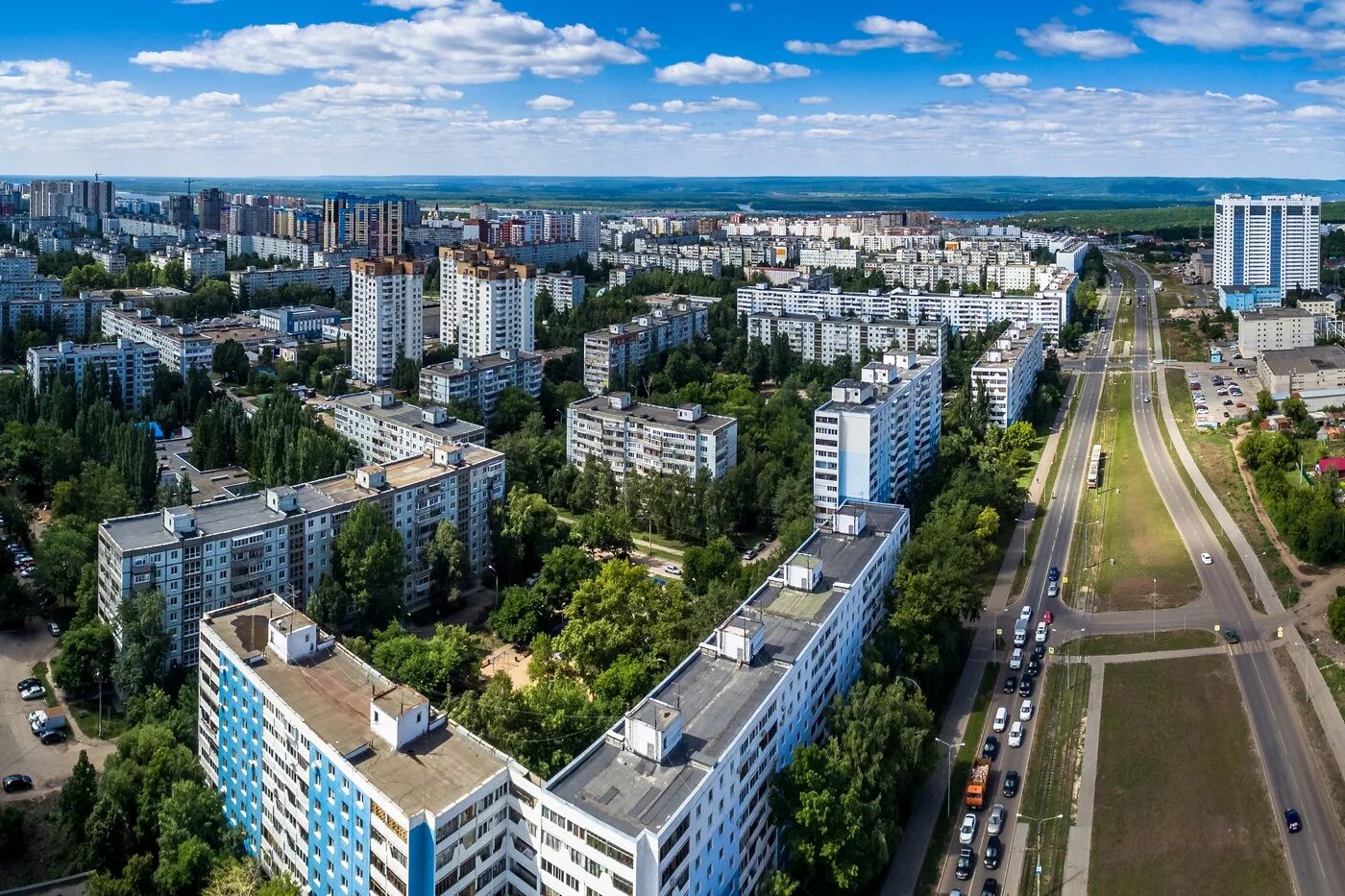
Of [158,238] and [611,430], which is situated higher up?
[158,238]

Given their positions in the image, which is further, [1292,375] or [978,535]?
[1292,375]

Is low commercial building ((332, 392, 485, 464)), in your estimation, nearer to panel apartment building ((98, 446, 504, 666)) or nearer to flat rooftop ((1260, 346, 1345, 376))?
panel apartment building ((98, 446, 504, 666))

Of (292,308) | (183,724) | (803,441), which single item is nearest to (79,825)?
(183,724)

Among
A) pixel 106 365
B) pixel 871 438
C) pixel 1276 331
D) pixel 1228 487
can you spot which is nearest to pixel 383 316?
pixel 106 365

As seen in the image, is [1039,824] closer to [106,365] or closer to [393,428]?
[393,428]

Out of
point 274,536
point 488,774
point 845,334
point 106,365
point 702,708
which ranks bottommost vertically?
point 488,774

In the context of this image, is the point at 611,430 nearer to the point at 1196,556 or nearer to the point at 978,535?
the point at 978,535

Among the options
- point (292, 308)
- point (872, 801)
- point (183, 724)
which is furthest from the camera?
point (292, 308)
